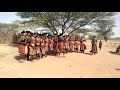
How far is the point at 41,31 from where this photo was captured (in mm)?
9703

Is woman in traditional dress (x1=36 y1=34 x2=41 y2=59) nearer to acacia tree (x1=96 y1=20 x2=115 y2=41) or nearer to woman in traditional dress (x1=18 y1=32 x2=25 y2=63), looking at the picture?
woman in traditional dress (x1=18 y1=32 x2=25 y2=63)

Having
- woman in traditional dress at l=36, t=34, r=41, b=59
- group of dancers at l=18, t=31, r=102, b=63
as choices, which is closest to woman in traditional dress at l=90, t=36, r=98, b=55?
group of dancers at l=18, t=31, r=102, b=63

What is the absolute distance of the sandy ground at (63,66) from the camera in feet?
27.9

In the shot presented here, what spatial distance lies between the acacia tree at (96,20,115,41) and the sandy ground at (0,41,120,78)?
1.15 feet

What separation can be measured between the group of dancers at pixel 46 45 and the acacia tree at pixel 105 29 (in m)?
0.30

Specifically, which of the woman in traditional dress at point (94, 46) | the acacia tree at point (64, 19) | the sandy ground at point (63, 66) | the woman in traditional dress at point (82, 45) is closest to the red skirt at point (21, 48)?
the sandy ground at point (63, 66)

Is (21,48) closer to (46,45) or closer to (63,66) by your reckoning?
(46,45)

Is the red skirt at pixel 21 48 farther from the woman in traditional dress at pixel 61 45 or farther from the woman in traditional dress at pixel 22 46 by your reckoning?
the woman in traditional dress at pixel 61 45

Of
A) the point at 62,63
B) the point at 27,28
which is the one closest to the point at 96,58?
the point at 62,63

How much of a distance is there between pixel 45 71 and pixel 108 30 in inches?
97.7

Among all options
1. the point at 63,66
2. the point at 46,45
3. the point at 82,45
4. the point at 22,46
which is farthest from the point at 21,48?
the point at 82,45
